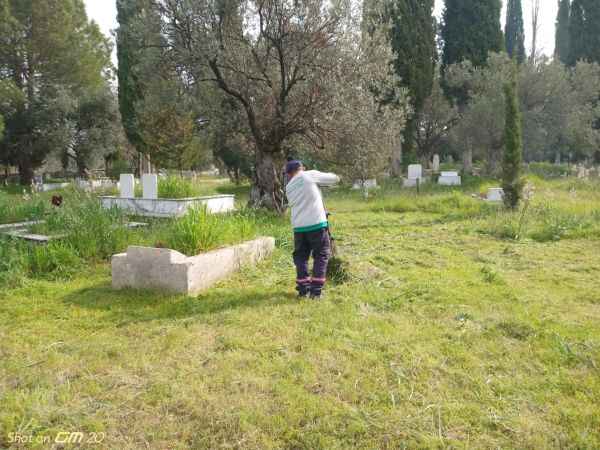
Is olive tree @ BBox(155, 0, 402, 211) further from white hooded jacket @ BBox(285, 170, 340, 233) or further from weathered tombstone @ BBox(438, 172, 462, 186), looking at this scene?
weathered tombstone @ BBox(438, 172, 462, 186)

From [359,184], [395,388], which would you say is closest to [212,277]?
[395,388]

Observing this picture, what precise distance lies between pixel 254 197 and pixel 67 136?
60.3ft

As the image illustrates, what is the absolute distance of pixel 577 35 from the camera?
101 ft

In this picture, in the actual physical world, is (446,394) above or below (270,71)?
below

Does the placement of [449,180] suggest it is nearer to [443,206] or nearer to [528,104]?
[528,104]

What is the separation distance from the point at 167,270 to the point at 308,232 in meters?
1.70

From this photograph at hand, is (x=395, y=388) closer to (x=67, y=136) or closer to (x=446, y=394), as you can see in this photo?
(x=446, y=394)

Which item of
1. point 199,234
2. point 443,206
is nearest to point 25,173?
point 443,206

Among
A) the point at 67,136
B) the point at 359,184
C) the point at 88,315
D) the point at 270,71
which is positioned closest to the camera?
the point at 88,315

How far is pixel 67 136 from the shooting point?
992 inches

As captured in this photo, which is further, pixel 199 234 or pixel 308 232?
pixel 199 234

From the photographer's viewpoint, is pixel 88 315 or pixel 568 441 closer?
pixel 568 441

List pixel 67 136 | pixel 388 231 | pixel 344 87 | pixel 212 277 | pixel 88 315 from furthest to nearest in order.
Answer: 1. pixel 67 136
2. pixel 344 87
3. pixel 388 231
4. pixel 212 277
5. pixel 88 315

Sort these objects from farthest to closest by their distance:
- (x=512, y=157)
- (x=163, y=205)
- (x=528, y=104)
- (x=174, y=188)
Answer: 1. (x=528, y=104)
2. (x=512, y=157)
3. (x=174, y=188)
4. (x=163, y=205)
